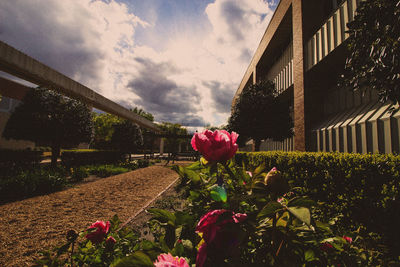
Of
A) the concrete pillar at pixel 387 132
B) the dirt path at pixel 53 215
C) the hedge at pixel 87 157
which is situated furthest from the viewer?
the hedge at pixel 87 157

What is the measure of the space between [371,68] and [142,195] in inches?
235

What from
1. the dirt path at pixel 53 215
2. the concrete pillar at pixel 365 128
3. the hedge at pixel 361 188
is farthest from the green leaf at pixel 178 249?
the concrete pillar at pixel 365 128

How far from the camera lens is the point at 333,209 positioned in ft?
9.75

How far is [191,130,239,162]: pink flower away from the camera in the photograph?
723mm

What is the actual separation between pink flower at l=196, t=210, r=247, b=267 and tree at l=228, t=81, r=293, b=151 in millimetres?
10203

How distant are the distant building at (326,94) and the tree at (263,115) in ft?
3.41

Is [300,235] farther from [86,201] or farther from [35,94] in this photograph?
[35,94]

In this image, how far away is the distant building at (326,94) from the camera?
5.19 metres

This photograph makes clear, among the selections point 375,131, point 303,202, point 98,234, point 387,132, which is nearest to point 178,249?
point 303,202

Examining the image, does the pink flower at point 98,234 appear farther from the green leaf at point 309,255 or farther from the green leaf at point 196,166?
the green leaf at point 309,255

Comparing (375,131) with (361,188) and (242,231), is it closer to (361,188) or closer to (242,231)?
(361,188)

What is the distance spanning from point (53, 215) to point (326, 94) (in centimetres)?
1022

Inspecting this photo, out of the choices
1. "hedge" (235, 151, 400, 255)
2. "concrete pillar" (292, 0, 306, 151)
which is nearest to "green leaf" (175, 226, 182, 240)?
"hedge" (235, 151, 400, 255)

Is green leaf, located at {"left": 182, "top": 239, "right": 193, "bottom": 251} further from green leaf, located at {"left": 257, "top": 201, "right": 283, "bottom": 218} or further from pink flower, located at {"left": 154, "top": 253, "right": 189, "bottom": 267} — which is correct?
green leaf, located at {"left": 257, "top": 201, "right": 283, "bottom": 218}
